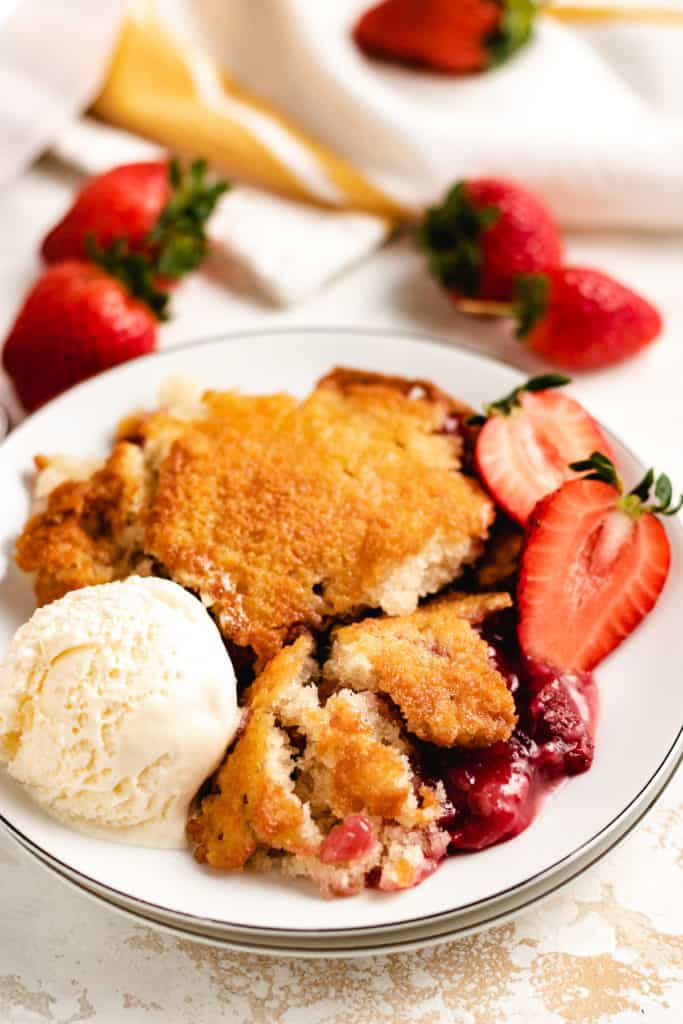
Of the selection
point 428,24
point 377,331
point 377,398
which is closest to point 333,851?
point 377,398

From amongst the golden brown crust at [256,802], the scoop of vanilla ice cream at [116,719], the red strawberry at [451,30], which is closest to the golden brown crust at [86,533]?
the scoop of vanilla ice cream at [116,719]

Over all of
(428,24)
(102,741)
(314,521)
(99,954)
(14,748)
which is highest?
(428,24)

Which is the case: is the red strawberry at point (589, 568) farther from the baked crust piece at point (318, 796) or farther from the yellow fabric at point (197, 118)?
the yellow fabric at point (197, 118)

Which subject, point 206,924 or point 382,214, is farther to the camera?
point 382,214

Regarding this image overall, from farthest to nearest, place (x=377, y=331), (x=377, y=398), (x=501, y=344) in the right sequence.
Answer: (x=501, y=344) → (x=377, y=331) → (x=377, y=398)

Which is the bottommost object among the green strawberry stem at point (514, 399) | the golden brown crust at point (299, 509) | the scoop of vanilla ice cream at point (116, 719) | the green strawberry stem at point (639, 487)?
the scoop of vanilla ice cream at point (116, 719)

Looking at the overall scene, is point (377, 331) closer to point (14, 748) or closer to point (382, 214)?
point (382, 214)

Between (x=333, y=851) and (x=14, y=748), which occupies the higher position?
(x=333, y=851)

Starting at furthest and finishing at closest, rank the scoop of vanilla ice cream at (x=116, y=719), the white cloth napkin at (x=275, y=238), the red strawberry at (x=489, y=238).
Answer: the white cloth napkin at (x=275, y=238)
the red strawberry at (x=489, y=238)
the scoop of vanilla ice cream at (x=116, y=719)
